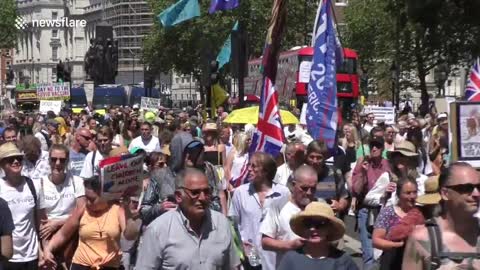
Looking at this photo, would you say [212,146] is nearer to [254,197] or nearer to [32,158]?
[32,158]

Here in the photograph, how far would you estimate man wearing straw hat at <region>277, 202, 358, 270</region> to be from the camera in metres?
5.88

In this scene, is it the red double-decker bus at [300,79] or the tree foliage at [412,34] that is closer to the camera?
the tree foliage at [412,34]

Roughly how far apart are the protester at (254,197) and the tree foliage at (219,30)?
61.9 metres

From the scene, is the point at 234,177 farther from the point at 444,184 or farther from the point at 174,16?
the point at 174,16

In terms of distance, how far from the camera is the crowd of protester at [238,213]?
554 cm

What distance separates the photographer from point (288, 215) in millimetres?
7672

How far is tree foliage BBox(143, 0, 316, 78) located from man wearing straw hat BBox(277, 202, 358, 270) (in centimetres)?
6489

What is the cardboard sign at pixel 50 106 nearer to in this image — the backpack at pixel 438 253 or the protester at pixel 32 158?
the protester at pixel 32 158

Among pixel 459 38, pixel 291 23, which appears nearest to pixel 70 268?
pixel 459 38

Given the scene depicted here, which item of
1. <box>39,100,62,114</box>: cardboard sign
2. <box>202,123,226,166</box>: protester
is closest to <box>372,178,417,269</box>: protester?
<box>202,123,226,166</box>: protester

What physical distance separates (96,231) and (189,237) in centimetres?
235

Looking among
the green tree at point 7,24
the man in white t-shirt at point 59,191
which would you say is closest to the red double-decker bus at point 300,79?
the man in white t-shirt at point 59,191

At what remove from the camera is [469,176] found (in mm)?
5453

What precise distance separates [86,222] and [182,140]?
2.81m
